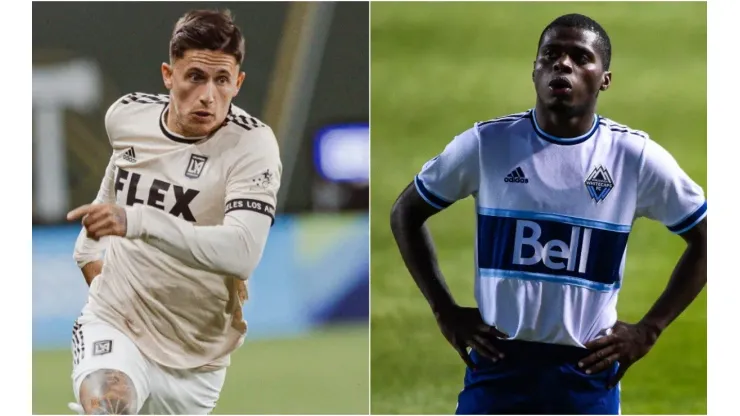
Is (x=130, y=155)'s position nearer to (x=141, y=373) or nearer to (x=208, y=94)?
(x=208, y=94)

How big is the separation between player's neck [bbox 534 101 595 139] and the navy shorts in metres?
0.76

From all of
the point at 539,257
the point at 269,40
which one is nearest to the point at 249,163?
the point at 269,40

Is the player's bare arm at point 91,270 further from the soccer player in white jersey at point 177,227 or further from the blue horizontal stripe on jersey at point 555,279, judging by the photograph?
the blue horizontal stripe on jersey at point 555,279

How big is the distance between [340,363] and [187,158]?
99 centimetres

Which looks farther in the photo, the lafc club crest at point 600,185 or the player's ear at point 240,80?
the player's ear at point 240,80

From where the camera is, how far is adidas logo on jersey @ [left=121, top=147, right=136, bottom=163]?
396 cm

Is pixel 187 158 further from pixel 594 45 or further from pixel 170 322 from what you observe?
pixel 594 45

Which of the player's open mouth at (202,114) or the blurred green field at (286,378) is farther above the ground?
the player's open mouth at (202,114)

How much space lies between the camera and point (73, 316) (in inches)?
160

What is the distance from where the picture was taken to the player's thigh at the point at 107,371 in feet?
12.4

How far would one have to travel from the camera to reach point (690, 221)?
12.4 feet

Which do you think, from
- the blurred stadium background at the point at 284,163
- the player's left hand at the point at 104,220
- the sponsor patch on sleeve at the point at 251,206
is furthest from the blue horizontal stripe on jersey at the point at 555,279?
the player's left hand at the point at 104,220

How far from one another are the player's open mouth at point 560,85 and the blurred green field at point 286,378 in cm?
122

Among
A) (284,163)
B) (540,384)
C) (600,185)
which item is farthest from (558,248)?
(284,163)
